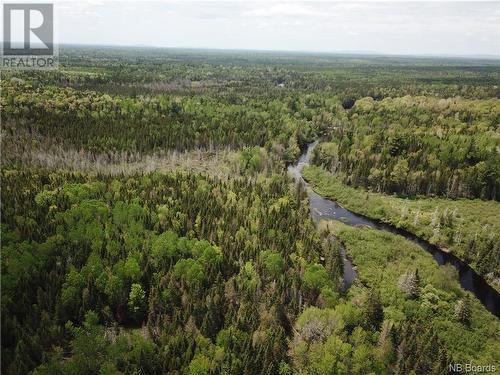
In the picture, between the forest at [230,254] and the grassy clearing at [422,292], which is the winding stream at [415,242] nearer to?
the forest at [230,254]

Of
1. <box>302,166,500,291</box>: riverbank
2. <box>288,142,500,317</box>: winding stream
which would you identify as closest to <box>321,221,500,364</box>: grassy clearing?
<box>288,142,500,317</box>: winding stream

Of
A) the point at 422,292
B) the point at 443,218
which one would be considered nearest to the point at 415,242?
the point at 443,218

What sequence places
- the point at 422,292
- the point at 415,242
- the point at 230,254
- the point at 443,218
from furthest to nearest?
the point at 443,218 < the point at 415,242 < the point at 230,254 < the point at 422,292

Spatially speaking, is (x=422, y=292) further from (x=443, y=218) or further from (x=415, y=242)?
(x=443, y=218)

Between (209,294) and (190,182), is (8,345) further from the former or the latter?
(190,182)

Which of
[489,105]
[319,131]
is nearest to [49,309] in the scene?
[319,131]

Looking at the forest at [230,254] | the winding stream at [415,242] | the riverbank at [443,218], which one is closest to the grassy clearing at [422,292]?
the forest at [230,254]
